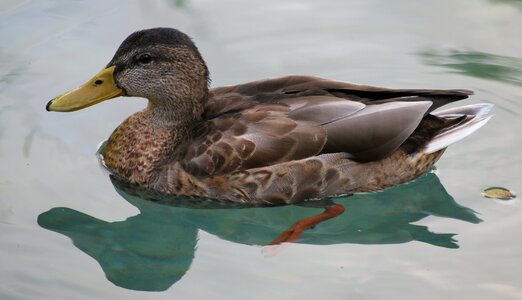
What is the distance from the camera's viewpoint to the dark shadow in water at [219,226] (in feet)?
22.6

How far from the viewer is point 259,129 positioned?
7195 millimetres

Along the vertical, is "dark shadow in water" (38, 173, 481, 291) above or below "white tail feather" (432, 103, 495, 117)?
below

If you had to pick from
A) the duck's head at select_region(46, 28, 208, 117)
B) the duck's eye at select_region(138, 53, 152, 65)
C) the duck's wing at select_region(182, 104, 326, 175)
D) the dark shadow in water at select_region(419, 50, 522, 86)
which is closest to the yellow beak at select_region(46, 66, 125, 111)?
the duck's head at select_region(46, 28, 208, 117)

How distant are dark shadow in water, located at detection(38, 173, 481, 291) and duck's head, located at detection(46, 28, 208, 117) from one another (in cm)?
71

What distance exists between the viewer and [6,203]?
24.2 feet

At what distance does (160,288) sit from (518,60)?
416 centimetres

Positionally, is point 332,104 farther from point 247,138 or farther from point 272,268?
point 272,268

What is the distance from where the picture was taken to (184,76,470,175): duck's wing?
7.15 m

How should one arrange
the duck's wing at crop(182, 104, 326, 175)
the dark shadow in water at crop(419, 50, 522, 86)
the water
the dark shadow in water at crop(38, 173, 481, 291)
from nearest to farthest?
1. the water
2. the dark shadow in water at crop(38, 173, 481, 291)
3. the duck's wing at crop(182, 104, 326, 175)
4. the dark shadow in water at crop(419, 50, 522, 86)

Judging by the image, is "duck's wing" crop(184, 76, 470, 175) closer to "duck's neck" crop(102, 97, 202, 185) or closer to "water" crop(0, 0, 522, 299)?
"duck's neck" crop(102, 97, 202, 185)

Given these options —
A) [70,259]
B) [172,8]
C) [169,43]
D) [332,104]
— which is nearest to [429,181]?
[332,104]

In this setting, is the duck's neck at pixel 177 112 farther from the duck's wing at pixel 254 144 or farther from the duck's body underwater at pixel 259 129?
the duck's wing at pixel 254 144

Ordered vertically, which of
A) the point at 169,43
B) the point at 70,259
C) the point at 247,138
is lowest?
the point at 70,259

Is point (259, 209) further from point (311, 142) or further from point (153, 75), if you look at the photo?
point (153, 75)
